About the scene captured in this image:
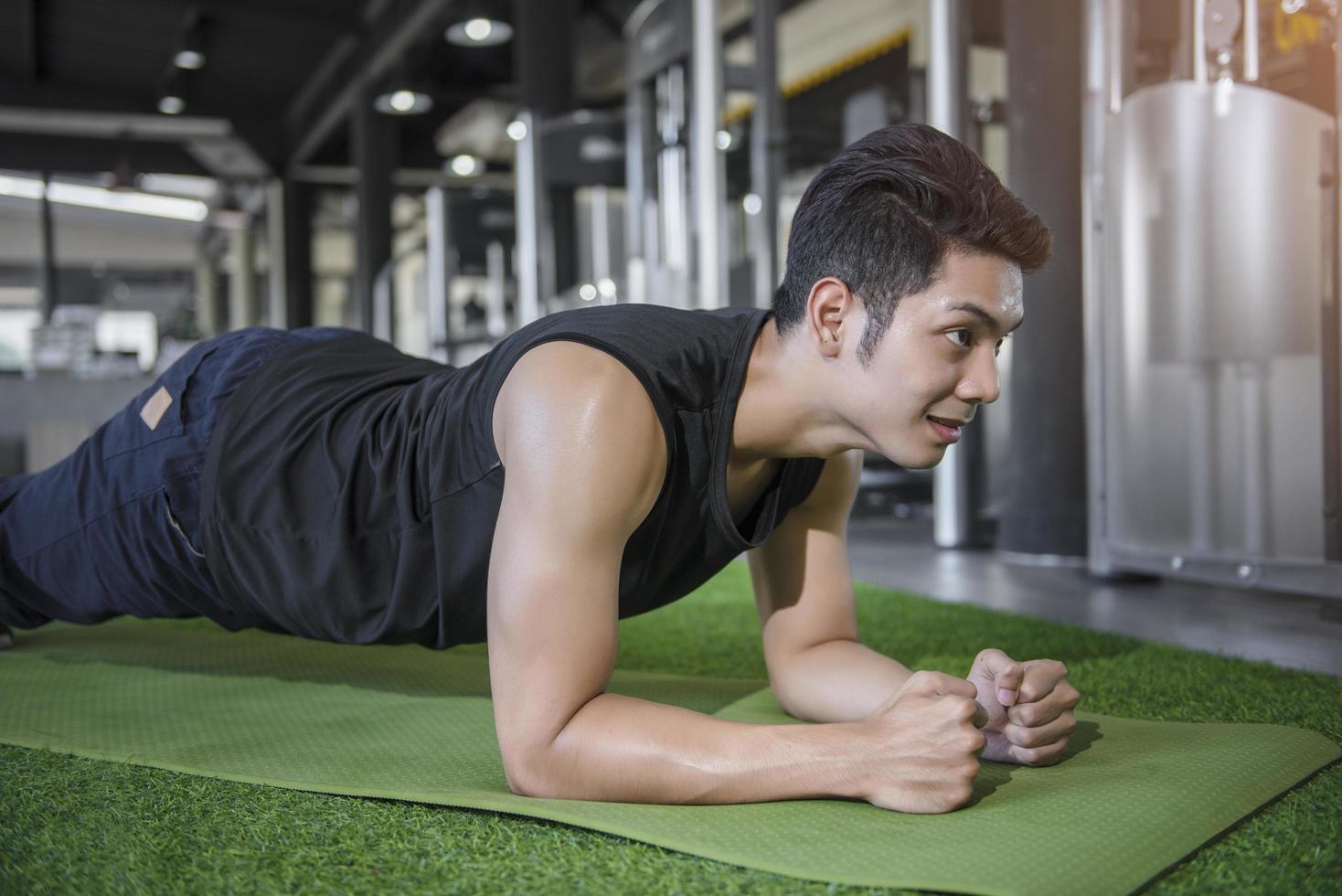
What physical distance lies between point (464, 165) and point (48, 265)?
155 inches

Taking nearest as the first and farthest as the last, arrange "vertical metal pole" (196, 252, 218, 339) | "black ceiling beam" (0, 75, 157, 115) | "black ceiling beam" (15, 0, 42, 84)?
"black ceiling beam" (15, 0, 42, 84)
"black ceiling beam" (0, 75, 157, 115)
"vertical metal pole" (196, 252, 218, 339)

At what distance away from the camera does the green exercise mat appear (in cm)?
100

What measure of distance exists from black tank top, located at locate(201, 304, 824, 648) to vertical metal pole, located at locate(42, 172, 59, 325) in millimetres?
10492

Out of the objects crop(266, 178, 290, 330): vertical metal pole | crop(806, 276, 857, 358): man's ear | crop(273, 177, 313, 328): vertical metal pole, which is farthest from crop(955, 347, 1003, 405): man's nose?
crop(266, 178, 290, 330): vertical metal pole

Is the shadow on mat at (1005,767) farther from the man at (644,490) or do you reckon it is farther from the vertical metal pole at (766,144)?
the vertical metal pole at (766,144)

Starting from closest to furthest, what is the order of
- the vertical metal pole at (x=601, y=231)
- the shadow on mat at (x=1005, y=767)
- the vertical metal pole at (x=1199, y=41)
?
the shadow on mat at (x=1005, y=767) < the vertical metal pole at (x=1199, y=41) < the vertical metal pole at (x=601, y=231)

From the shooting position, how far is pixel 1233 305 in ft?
8.46

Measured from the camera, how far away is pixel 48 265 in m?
10.7

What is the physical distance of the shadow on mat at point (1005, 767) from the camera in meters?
1.19

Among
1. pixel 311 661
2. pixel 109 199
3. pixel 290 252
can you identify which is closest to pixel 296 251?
pixel 290 252

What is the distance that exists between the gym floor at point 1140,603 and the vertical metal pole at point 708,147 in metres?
1.23

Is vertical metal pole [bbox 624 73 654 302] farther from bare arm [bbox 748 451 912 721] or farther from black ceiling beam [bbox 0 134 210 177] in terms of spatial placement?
black ceiling beam [bbox 0 134 210 177]

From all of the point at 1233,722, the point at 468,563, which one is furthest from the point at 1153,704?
the point at 468,563

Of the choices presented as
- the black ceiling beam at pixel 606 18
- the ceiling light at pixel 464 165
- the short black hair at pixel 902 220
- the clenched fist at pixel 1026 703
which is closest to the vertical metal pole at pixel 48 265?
the ceiling light at pixel 464 165
